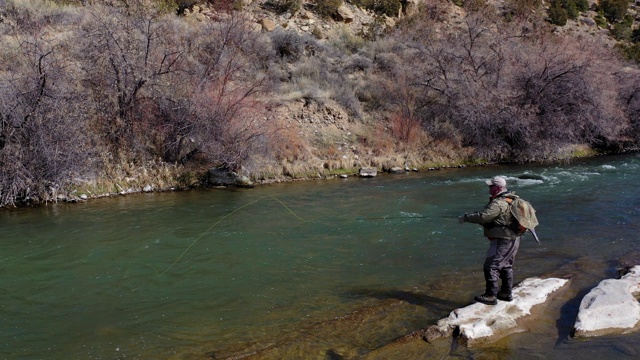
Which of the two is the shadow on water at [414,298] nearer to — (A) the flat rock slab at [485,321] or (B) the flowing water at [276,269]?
(B) the flowing water at [276,269]

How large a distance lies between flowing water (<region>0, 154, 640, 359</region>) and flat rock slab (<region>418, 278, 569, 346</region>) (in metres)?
0.23

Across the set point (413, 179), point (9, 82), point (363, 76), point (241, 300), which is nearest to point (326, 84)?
point (363, 76)

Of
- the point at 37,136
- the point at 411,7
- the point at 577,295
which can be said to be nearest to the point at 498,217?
the point at 577,295

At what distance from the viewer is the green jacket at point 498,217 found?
7.15m

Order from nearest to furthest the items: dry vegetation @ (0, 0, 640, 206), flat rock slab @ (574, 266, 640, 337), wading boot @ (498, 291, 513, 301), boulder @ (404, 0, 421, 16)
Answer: flat rock slab @ (574, 266, 640, 337) < wading boot @ (498, 291, 513, 301) < dry vegetation @ (0, 0, 640, 206) < boulder @ (404, 0, 421, 16)

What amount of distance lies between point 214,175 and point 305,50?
15.1 meters

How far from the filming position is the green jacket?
7.15 m

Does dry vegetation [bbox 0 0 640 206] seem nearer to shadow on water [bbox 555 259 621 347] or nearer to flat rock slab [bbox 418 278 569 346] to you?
shadow on water [bbox 555 259 621 347]

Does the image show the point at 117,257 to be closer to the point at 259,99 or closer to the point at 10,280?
the point at 10,280

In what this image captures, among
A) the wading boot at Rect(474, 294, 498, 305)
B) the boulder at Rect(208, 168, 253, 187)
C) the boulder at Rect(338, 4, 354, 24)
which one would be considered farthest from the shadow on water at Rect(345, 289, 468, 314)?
the boulder at Rect(338, 4, 354, 24)

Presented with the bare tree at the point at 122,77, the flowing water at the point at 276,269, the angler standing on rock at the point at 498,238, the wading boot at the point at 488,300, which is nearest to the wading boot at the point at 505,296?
the angler standing on rock at the point at 498,238

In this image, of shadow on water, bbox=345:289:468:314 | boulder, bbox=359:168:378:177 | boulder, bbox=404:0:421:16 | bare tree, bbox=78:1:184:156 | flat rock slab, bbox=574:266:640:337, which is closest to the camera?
flat rock slab, bbox=574:266:640:337

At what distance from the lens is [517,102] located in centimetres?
2581

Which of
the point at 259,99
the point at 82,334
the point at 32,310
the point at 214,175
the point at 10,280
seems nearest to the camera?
→ the point at 82,334
